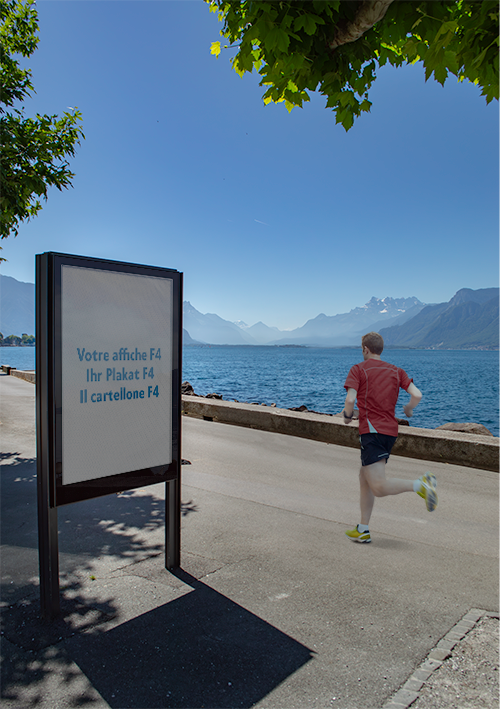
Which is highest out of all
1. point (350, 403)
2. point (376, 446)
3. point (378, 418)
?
point (350, 403)

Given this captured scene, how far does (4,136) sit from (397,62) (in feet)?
19.3

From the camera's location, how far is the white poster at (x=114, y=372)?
Result: 119 inches

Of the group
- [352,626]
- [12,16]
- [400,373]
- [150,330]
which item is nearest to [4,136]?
[12,16]

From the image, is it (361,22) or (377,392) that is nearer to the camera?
(361,22)

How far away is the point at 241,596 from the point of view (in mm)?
3279

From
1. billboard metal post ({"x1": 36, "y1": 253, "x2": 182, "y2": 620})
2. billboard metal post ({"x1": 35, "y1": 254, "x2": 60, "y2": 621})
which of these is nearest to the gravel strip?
billboard metal post ({"x1": 36, "y1": 253, "x2": 182, "y2": 620})

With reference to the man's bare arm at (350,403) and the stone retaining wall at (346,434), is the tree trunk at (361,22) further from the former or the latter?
the stone retaining wall at (346,434)

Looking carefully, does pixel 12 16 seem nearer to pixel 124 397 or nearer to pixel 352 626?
pixel 124 397

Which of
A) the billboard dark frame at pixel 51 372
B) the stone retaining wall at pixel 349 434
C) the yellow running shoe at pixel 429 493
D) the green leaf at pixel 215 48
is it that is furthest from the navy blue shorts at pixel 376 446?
the green leaf at pixel 215 48

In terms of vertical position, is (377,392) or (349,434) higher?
(377,392)

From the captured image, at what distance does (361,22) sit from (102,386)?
3.16 metres

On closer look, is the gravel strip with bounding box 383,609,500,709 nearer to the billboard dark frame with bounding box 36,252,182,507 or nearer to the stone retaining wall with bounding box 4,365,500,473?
the billboard dark frame with bounding box 36,252,182,507

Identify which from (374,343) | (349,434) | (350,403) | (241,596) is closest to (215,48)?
(374,343)

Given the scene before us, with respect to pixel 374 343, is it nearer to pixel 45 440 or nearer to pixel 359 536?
pixel 359 536
